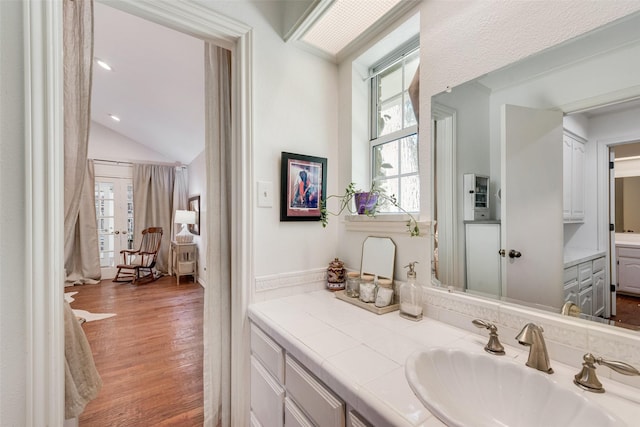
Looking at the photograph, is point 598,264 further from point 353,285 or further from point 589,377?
point 353,285

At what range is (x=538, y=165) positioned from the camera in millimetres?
884

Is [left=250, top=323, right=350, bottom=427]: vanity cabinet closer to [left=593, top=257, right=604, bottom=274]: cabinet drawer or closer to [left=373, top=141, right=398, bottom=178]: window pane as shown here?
[left=593, top=257, right=604, bottom=274]: cabinet drawer

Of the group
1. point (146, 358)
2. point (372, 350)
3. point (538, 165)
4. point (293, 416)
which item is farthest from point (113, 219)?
point (538, 165)

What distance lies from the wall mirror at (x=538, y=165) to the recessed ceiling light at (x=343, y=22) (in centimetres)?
57

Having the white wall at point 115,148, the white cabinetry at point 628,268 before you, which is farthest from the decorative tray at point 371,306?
the white wall at point 115,148

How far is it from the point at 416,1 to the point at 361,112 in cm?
60

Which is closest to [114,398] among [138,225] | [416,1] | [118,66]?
[416,1]

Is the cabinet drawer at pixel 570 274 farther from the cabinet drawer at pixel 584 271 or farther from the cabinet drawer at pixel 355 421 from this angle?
the cabinet drawer at pixel 355 421

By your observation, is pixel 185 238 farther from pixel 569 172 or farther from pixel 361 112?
pixel 569 172

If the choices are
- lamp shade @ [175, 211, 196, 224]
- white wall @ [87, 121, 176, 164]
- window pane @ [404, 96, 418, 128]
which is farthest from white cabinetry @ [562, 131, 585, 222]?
white wall @ [87, 121, 176, 164]

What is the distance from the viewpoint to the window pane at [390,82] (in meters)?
1.61

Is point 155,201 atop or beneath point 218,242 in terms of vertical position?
atop

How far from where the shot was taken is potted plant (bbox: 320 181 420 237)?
4.70ft

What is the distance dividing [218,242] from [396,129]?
1.28 meters
